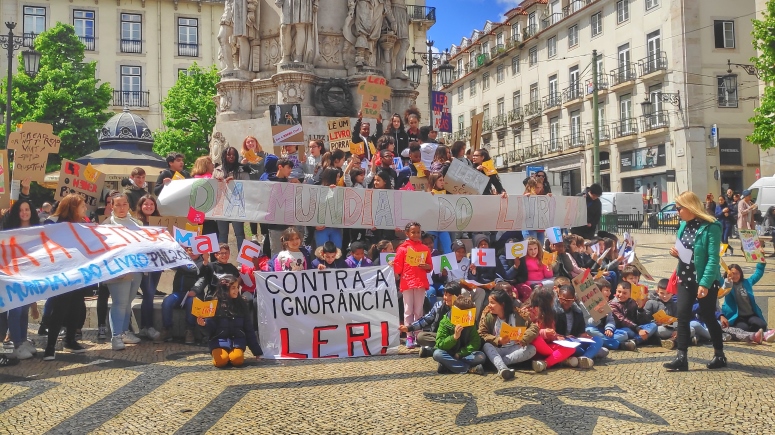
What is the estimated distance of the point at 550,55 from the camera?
1989 inches

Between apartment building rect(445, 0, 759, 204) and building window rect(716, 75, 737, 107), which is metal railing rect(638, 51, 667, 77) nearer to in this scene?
apartment building rect(445, 0, 759, 204)

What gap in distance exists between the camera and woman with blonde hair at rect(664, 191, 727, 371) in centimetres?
681

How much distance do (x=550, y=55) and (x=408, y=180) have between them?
42.3 meters

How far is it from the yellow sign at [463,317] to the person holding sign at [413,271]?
52.7 inches

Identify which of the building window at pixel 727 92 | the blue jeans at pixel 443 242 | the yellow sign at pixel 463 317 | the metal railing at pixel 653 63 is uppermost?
the metal railing at pixel 653 63

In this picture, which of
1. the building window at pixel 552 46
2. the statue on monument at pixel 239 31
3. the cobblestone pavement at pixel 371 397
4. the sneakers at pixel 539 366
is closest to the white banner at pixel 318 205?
the cobblestone pavement at pixel 371 397

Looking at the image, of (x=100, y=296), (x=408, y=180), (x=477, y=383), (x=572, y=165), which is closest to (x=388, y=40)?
(x=408, y=180)

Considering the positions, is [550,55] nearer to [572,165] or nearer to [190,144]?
[572,165]

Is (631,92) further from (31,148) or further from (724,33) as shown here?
(31,148)

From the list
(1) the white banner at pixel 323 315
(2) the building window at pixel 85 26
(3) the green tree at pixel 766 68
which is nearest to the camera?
(1) the white banner at pixel 323 315

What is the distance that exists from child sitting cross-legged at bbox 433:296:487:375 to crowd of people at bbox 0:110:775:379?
0.01 m

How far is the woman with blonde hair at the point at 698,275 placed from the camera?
681 cm

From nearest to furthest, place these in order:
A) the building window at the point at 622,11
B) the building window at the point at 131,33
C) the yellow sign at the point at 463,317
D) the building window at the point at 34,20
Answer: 1. the yellow sign at the point at 463,317
2. the building window at the point at 622,11
3. the building window at the point at 34,20
4. the building window at the point at 131,33

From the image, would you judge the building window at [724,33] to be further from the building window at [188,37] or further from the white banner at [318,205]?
the white banner at [318,205]
